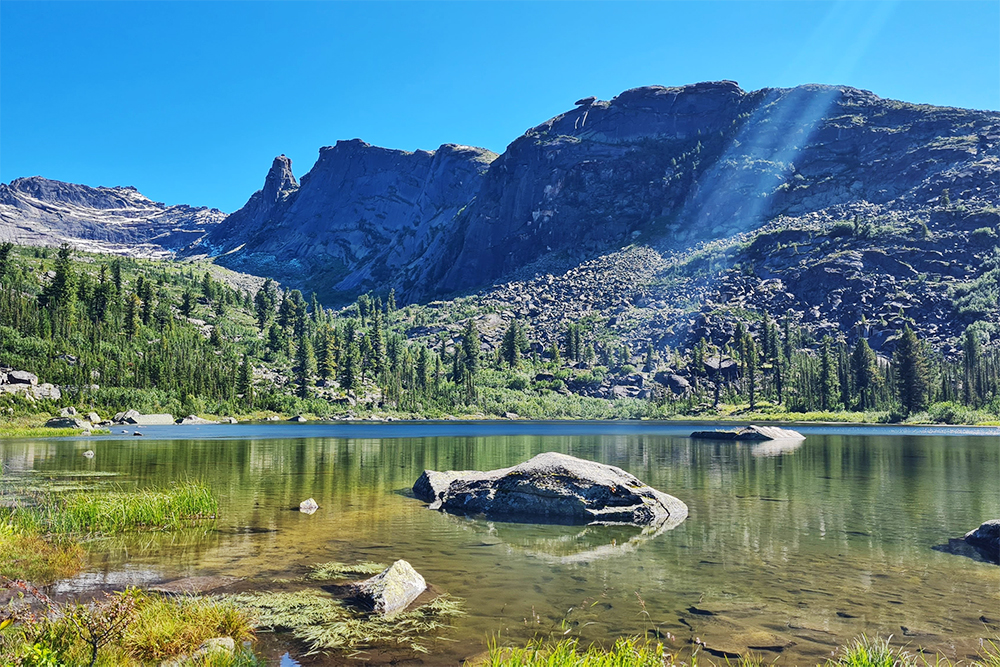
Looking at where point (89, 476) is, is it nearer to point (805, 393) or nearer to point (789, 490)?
point (789, 490)

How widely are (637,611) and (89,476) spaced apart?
35.1 m

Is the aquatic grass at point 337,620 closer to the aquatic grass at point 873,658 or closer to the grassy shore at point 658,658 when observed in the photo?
the grassy shore at point 658,658

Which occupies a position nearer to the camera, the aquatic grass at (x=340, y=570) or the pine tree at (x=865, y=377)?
the aquatic grass at (x=340, y=570)

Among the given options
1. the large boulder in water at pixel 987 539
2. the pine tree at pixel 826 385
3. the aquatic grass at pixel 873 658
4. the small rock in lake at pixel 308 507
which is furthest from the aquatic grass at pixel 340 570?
the pine tree at pixel 826 385

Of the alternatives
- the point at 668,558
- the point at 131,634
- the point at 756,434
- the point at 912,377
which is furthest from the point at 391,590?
the point at 912,377

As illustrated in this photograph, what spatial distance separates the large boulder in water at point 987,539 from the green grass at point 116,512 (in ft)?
92.3

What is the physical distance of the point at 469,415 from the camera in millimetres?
182875

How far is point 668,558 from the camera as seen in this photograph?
17734 mm

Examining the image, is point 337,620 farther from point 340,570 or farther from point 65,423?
point 65,423

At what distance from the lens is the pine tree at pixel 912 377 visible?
426ft

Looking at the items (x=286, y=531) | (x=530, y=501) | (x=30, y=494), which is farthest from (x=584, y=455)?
(x=30, y=494)

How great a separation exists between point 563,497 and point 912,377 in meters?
140

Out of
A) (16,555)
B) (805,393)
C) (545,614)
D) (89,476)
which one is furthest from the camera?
(805,393)

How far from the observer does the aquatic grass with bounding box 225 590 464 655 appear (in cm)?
1126
